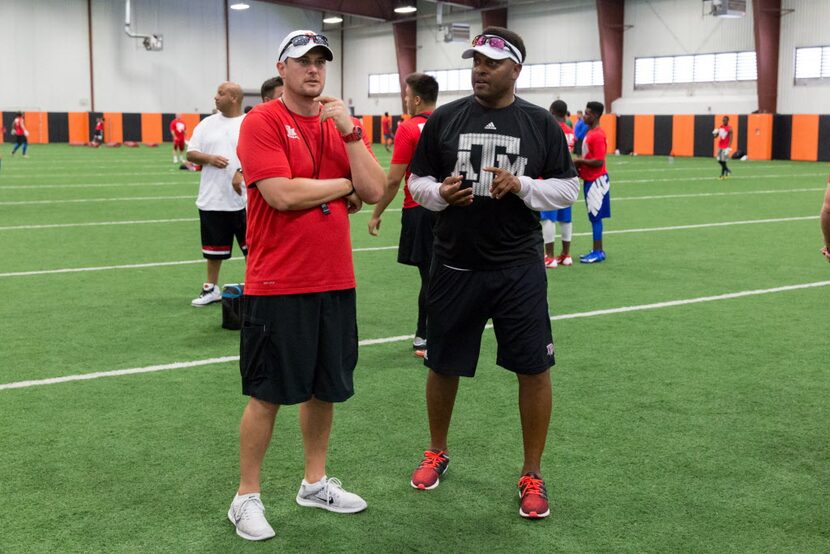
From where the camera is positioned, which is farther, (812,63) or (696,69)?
(696,69)

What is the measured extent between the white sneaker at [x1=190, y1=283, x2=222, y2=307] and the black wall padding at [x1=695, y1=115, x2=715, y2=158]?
30466mm

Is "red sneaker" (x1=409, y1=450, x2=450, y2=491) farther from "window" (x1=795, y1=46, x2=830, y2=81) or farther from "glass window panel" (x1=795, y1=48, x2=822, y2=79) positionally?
"glass window panel" (x1=795, y1=48, x2=822, y2=79)

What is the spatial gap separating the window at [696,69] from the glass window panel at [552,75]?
4356mm

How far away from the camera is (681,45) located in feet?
125

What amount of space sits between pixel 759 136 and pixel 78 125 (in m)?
30.7

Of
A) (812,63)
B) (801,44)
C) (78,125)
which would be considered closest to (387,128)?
(78,125)

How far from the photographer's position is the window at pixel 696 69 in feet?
119

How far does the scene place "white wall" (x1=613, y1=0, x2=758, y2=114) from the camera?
119 feet

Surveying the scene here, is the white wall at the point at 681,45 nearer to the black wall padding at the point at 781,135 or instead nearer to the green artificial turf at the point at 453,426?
the black wall padding at the point at 781,135

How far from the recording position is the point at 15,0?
44250 millimetres

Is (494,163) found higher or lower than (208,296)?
higher

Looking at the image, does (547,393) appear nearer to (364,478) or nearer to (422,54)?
(364,478)

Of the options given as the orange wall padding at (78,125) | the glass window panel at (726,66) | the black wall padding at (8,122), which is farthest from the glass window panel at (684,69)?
the black wall padding at (8,122)

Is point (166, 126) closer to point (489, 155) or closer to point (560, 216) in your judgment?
point (560, 216)
